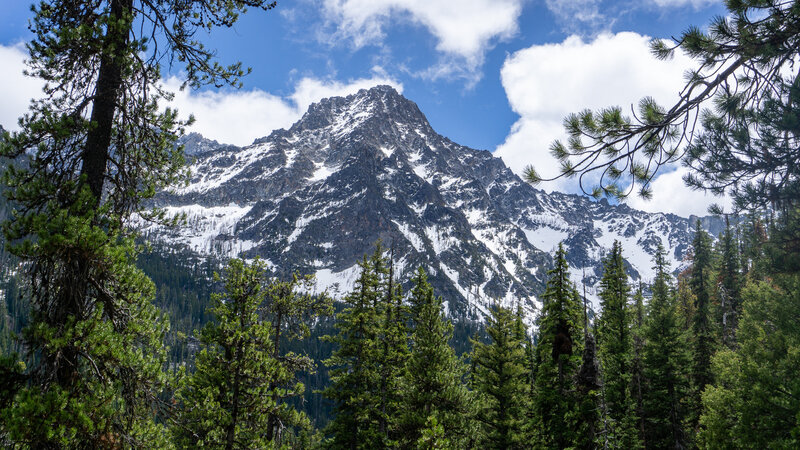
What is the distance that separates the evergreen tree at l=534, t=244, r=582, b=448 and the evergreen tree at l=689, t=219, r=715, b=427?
12.7m

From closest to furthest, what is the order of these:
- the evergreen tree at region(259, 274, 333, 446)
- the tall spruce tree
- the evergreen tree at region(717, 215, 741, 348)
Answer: the tall spruce tree < the evergreen tree at region(259, 274, 333, 446) < the evergreen tree at region(717, 215, 741, 348)

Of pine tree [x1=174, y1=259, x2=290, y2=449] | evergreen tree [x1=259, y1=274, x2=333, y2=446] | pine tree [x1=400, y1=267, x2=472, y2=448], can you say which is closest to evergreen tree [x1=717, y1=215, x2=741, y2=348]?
pine tree [x1=400, y1=267, x2=472, y2=448]

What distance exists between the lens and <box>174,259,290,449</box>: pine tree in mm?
12055

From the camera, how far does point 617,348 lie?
2638 centimetres

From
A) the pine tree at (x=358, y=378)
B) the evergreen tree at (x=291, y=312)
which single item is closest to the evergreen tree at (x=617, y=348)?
the pine tree at (x=358, y=378)

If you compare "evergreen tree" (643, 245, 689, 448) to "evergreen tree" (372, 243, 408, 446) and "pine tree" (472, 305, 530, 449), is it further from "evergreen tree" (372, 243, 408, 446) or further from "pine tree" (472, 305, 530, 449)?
"evergreen tree" (372, 243, 408, 446)

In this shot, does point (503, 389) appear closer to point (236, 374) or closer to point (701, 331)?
point (236, 374)

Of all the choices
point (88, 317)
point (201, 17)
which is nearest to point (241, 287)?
point (88, 317)

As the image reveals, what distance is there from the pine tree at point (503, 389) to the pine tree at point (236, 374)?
45.4 ft

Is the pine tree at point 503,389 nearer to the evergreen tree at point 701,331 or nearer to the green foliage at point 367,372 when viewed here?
the green foliage at point 367,372

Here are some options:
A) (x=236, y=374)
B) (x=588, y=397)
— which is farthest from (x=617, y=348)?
(x=236, y=374)

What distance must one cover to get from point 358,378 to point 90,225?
16504 millimetres

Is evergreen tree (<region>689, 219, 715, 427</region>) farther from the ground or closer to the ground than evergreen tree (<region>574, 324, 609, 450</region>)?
farther from the ground

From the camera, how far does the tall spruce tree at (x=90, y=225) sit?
4887 millimetres
